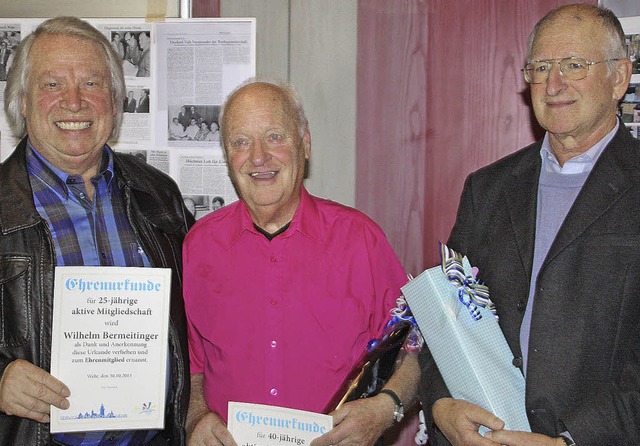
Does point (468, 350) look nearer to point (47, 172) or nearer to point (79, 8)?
point (47, 172)

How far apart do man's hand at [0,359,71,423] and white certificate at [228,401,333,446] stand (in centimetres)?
62

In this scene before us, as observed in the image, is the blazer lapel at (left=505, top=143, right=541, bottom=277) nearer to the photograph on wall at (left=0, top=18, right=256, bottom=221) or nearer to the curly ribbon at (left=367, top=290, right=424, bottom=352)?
the curly ribbon at (left=367, top=290, right=424, bottom=352)

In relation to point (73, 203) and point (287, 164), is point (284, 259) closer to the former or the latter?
point (287, 164)

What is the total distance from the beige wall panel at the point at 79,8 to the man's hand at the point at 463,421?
2.53 metres

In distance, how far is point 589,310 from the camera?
2.24 metres

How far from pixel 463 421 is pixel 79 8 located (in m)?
3.00

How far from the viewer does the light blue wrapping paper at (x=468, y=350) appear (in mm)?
2242

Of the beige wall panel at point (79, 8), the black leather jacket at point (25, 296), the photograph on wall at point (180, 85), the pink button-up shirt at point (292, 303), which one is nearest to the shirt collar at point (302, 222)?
the pink button-up shirt at point (292, 303)

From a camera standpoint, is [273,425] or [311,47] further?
[311,47]

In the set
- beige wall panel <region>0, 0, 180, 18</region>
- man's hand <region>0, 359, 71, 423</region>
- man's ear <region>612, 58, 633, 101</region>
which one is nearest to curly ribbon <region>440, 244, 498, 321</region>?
man's ear <region>612, 58, 633, 101</region>

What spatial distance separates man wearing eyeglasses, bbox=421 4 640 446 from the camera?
7.20 ft

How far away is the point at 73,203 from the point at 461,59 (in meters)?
2.12

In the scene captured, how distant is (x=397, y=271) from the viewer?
113 inches

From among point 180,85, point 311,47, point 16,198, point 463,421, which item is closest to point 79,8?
point 180,85
